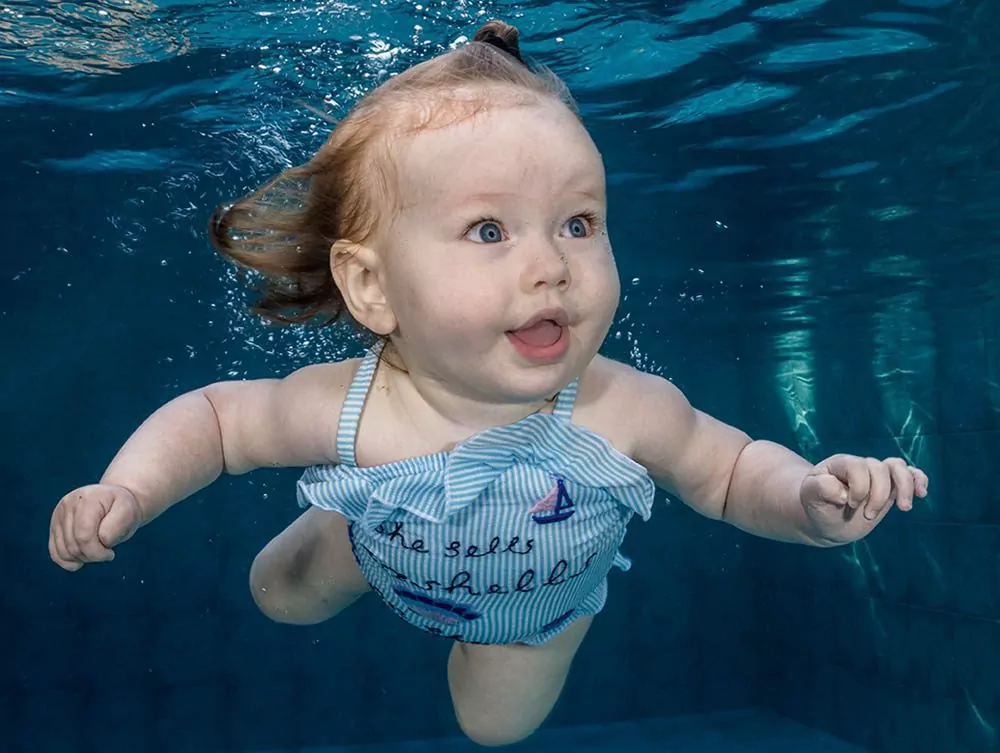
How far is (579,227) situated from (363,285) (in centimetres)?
95

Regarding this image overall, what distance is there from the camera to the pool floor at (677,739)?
14469 millimetres

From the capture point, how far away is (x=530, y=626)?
4844 millimetres

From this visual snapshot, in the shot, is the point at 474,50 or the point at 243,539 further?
the point at 243,539

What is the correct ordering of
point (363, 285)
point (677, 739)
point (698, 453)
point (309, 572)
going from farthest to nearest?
point (677, 739) < point (309, 572) < point (698, 453) < point (363, 285)

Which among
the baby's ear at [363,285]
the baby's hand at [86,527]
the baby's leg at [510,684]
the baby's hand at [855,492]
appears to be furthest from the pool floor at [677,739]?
the baby's hand at [86,527]

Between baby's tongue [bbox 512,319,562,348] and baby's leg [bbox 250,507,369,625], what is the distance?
2.23m

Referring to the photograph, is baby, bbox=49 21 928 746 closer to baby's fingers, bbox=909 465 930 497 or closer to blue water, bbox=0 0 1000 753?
baby's fingers, bbox=909 465 930 497

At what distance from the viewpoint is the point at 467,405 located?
407 centimetres

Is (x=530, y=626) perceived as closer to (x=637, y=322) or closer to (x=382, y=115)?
(x=382, y=115)

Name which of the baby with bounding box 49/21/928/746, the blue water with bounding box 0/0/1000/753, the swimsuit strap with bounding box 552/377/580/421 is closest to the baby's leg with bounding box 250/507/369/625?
the baby with bounding box 49/21/928/746

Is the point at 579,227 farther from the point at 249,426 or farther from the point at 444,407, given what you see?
the point at 249,426

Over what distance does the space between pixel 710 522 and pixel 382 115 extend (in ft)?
58.4

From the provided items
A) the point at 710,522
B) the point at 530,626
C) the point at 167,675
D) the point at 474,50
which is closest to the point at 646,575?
the point at 710,522

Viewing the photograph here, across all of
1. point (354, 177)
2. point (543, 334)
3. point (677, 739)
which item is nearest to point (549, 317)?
point (543, 334)
